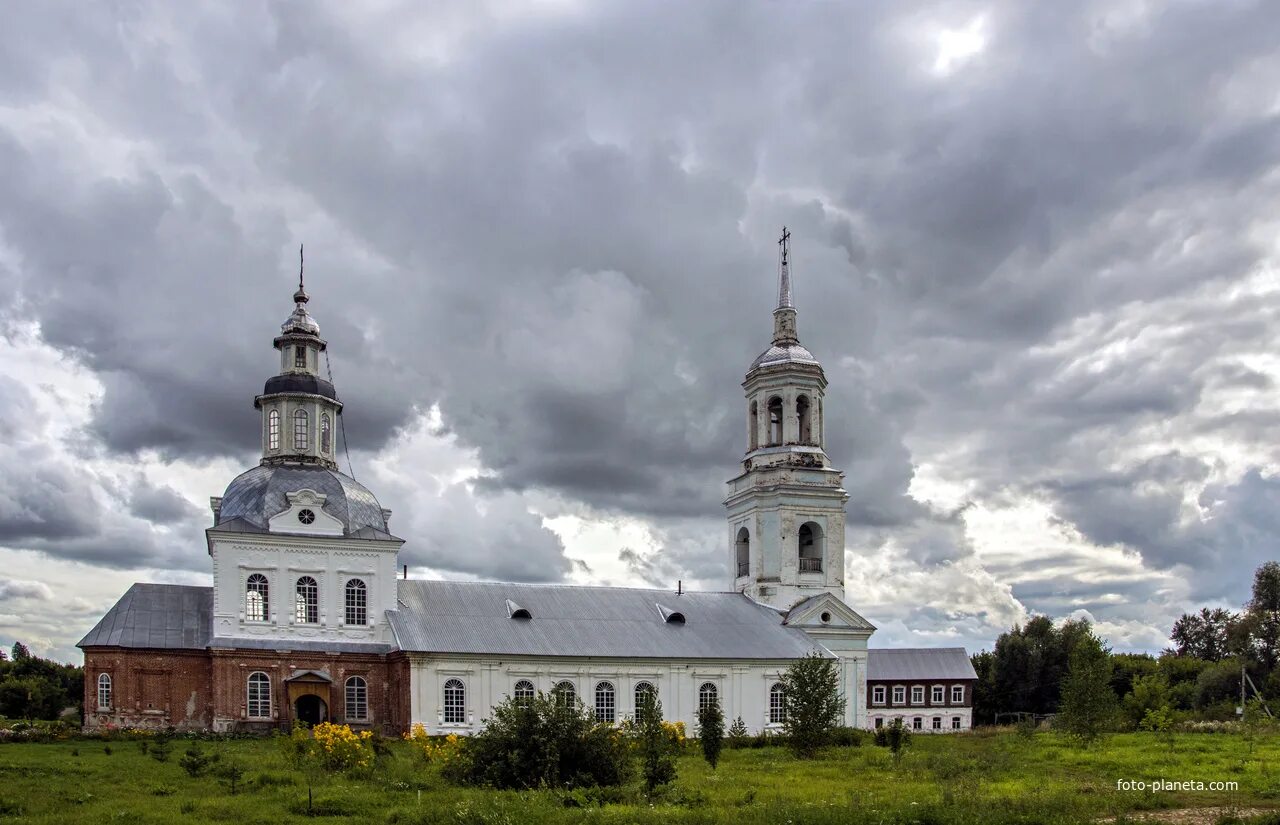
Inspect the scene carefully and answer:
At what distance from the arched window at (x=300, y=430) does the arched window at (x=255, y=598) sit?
557 cm

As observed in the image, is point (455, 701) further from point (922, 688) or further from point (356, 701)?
point (922, 688)

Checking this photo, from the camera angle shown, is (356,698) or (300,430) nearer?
(356,698)

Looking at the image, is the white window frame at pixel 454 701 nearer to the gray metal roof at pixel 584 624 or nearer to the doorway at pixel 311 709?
the gray metal roof at pixel 584 624

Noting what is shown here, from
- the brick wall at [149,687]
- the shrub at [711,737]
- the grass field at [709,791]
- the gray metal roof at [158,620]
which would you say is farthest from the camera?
the gray metal roof at [158,620]

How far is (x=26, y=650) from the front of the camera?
253 feet

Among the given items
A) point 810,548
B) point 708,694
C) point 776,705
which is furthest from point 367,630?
point 810,548

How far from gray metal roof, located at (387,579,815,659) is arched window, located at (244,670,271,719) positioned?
456 centimetres

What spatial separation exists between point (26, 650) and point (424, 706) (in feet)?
168

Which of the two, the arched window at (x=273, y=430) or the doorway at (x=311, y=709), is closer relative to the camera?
the doorway at (x=311, y=709)

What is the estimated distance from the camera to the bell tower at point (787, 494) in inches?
1928

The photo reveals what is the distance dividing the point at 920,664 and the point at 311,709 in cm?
3767

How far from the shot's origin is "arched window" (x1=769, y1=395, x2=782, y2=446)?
50.7m

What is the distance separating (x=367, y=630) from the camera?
4091 centimetres

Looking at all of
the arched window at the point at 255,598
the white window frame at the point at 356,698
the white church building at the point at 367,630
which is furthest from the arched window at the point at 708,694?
the arched window at the point at 255,598
